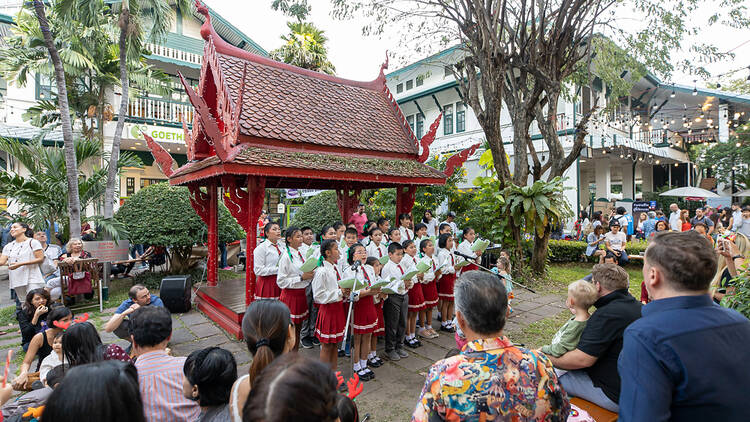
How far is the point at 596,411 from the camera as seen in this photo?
251cm

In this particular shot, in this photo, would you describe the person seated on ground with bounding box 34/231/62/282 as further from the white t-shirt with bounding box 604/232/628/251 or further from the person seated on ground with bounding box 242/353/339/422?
the white t-shirt with bounding box 604/232/628/251

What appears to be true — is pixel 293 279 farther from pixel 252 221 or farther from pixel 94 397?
pixel 94 397

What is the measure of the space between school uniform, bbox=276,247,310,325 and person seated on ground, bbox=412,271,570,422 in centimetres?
383

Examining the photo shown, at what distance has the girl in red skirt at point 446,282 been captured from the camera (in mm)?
6176

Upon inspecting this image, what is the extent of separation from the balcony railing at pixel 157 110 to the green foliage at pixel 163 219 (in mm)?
6975

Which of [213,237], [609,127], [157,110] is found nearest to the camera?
[213,237]

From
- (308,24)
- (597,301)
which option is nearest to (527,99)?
(597,301)

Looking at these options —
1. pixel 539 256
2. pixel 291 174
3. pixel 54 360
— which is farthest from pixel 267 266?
pixel 539 256

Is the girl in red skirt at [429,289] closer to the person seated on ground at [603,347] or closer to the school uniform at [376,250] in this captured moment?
the school uniform at [376,250]

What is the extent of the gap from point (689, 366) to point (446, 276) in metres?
4.89

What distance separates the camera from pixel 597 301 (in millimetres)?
2625

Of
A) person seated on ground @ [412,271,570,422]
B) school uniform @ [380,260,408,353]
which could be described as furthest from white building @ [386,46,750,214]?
person seated on ground @ [412,271,570,422]

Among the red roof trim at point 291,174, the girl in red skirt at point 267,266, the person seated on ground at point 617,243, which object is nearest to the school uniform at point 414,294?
the red roof trim at point 291,174

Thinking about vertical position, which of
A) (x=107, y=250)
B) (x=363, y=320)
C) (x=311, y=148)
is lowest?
(x=363, y=320)
